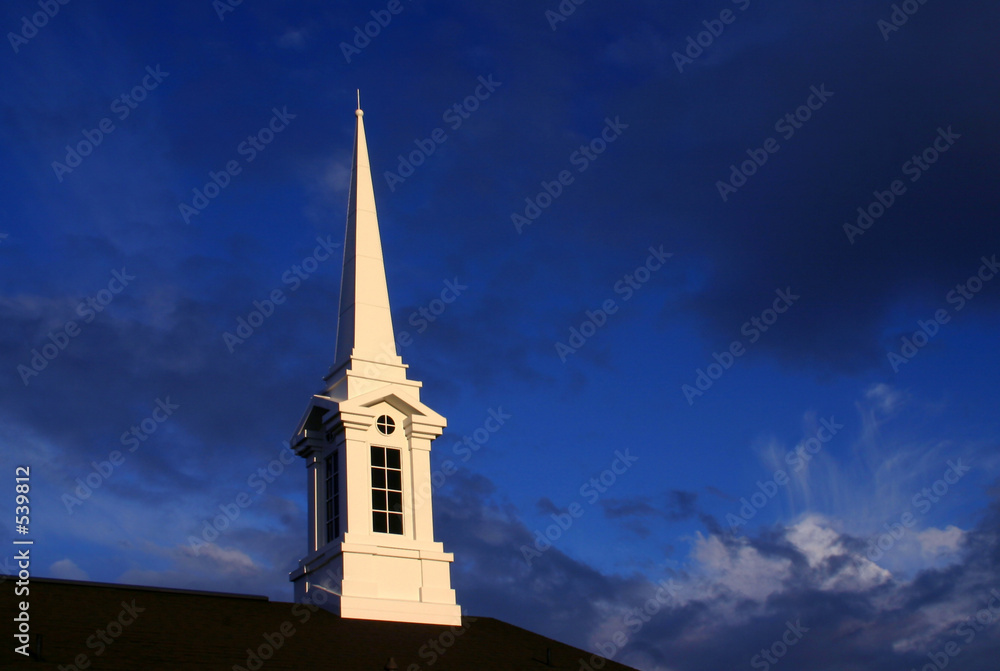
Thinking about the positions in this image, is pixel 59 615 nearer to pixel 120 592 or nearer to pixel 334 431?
pixel 120 592

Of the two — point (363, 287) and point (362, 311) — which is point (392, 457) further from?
point (363, 287)

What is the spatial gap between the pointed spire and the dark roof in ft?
26.2

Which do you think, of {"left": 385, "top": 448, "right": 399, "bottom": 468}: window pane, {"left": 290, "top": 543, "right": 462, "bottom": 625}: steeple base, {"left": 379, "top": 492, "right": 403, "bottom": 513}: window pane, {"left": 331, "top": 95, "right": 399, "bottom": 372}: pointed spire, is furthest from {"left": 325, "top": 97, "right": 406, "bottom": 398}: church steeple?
{"left": 290, "top": 543, "right": 462, "bottom": 625}: steeple base

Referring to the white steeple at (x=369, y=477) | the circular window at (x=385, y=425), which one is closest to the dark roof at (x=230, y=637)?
the white steeple at (x=369, y=477)

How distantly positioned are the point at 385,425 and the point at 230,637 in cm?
918

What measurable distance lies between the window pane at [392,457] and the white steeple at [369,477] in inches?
1.1

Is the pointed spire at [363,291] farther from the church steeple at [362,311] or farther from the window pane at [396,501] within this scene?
the window pane at [396,501]

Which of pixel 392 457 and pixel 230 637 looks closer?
pixel 230 637

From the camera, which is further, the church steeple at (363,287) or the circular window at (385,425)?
the church steeple at (363,287)

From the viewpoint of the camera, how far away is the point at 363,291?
33656 mm

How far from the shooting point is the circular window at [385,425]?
32.2 meters

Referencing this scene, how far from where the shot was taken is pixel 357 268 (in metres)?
33.9

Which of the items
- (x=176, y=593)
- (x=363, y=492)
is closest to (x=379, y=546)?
(x=363, y=492)

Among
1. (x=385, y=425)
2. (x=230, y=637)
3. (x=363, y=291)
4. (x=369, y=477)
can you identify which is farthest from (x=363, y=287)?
(x=230, y=637)
